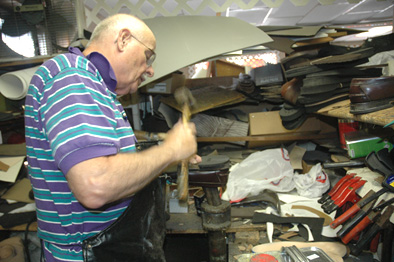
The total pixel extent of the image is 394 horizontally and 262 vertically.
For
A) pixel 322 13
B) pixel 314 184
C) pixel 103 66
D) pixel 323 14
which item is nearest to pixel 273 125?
pixel 314 184

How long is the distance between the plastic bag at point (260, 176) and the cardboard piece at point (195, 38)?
1028 millimetres

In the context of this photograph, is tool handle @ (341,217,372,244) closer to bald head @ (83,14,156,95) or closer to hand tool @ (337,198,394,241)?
hand tool @ (337,198,394,241)

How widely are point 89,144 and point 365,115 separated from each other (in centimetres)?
131

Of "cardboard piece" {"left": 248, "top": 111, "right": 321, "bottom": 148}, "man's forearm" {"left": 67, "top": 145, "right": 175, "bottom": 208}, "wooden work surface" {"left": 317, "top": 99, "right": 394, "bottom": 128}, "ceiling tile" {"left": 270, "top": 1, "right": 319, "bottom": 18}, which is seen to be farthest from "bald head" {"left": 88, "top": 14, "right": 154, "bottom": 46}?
"ceiling tile" {"left": 270, "top": 1, "right": 319, "bottom": 18}

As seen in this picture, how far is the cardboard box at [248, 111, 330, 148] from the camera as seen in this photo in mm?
2633

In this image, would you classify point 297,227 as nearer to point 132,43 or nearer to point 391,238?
point 391,238

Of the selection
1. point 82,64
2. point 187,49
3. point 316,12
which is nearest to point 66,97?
point 82,64

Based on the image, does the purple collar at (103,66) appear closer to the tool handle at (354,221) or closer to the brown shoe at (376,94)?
the brown shoe at (376,94)

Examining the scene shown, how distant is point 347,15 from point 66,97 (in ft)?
27.1

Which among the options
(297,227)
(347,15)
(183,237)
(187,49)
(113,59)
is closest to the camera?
(113,59)

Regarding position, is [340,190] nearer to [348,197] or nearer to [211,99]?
[348,197]

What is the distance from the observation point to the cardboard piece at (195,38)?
5.93 feet

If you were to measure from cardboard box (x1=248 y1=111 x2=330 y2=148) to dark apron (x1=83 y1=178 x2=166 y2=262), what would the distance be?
1617 millimetres

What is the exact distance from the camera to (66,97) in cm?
77
